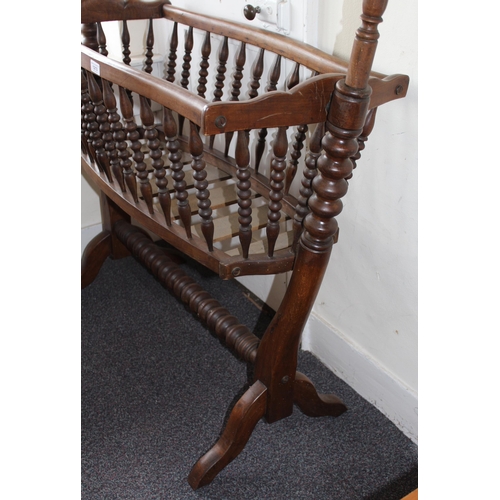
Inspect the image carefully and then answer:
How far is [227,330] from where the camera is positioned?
146cm

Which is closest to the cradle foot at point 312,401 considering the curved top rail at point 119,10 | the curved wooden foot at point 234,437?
the curved wooden foot at point 234,437

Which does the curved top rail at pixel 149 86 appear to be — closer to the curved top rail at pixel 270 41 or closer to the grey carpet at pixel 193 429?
the curved top rail at pixel 270 41

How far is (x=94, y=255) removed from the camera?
204 centimetres

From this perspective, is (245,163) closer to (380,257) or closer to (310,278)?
(310,278)

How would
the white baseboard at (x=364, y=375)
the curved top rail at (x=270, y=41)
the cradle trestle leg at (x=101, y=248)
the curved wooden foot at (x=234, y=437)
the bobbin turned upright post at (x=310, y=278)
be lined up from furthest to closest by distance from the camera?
the cradle trestle leg at (x=101, y=248) → the white baseboard at (x=364, y=375) → the curved wooden foot at (x=234, y=437) → the curved top rail at (x=270, y=41) → the bobbin turned upright post at (x=310, y=278)

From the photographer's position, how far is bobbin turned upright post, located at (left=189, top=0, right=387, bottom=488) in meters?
0.90

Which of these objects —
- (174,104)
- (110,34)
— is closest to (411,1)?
(174,104)

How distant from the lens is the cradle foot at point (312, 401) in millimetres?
1420

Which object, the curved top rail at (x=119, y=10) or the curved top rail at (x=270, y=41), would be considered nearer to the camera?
the curved top rail at (x=270, y=41)

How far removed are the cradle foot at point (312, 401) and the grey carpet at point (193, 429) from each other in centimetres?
4

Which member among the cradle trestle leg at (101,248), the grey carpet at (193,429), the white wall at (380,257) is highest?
the white wall at (380,257)

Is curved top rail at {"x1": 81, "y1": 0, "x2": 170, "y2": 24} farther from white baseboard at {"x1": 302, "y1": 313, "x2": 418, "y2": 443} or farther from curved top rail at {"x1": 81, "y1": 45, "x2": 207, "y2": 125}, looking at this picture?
white baseboard at {"x1": 302, "y1": 313, "x2": 418, "y2": 443}

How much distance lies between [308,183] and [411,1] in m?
0.38
